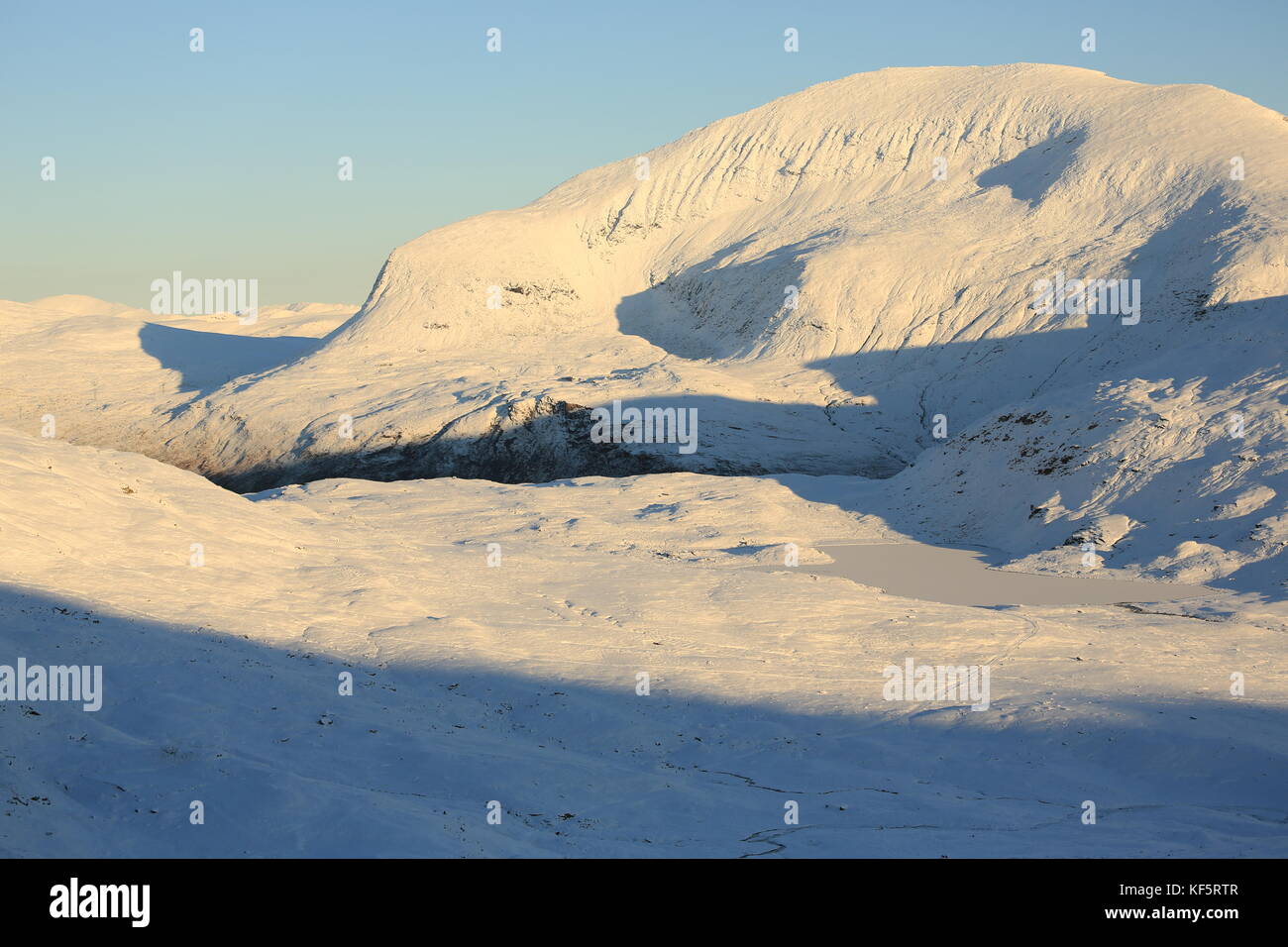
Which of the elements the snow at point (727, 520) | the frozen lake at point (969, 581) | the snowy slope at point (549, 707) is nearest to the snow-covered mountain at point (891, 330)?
the snow at point (727, 520)

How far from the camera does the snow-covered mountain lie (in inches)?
1313

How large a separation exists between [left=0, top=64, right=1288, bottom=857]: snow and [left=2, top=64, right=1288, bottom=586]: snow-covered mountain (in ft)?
0.69

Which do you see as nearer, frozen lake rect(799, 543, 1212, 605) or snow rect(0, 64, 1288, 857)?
snow rect(0, 64, 1288, 857)

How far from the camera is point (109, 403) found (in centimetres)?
6506

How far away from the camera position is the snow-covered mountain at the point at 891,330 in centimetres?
3334

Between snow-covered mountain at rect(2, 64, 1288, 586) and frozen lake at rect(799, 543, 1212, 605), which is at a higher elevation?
snow-covered mountain at rect(2, 64, 1288, 586)

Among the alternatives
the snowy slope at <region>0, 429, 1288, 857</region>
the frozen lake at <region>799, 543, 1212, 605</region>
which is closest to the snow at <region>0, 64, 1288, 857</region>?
the snowy slope at <region>0, 429, 1288, 857</region>

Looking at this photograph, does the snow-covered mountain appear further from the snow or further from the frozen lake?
the frozen lake

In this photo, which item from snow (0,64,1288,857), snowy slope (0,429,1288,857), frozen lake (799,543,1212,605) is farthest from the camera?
frozen lake (799,543,1212,605)

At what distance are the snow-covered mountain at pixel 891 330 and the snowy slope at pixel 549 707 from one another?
10.5 meters

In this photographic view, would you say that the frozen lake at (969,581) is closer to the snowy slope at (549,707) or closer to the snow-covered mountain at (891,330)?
the snow-covered mountain at (891,330)
